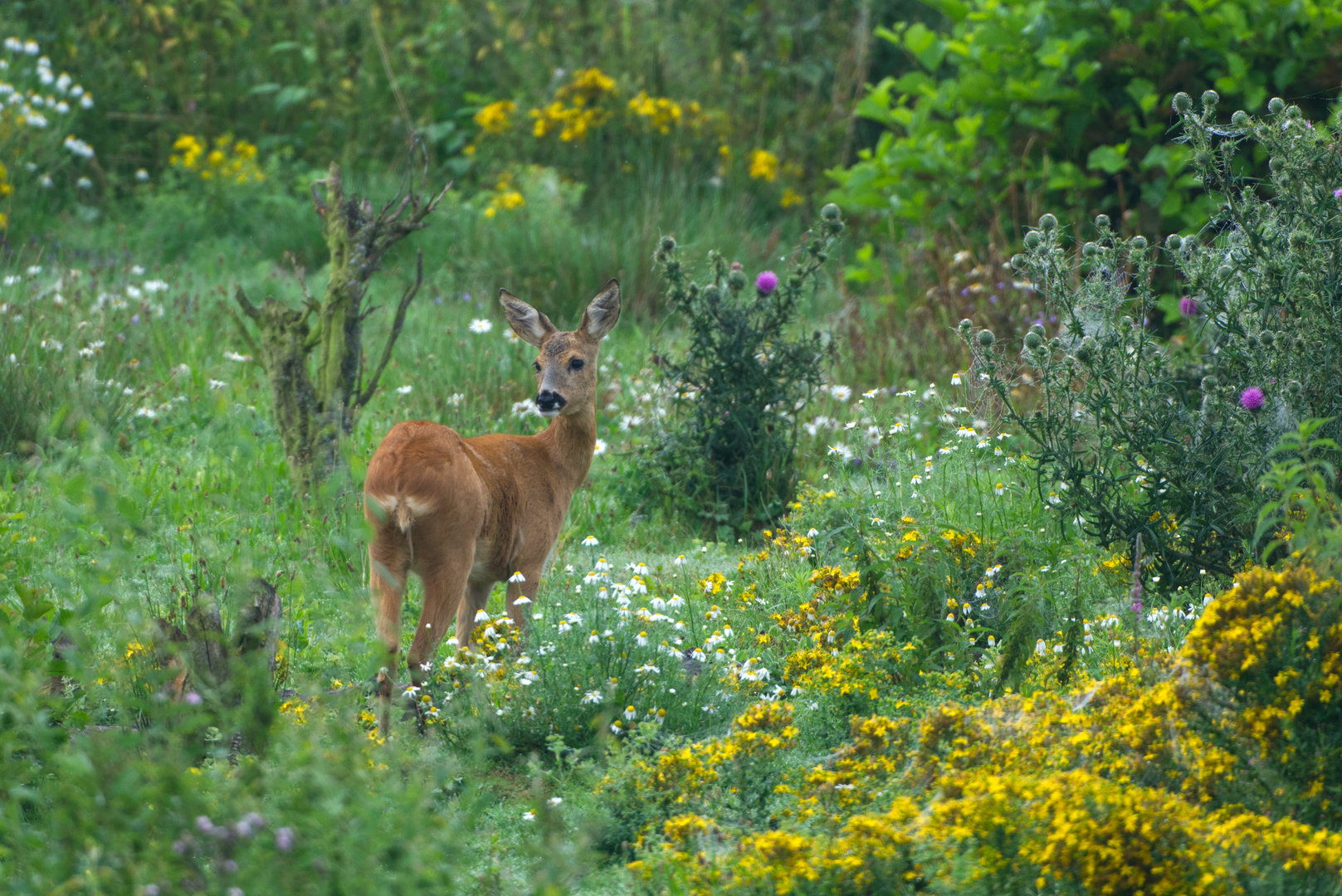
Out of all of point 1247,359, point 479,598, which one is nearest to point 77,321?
point 479,598

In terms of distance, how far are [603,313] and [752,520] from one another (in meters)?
1.61

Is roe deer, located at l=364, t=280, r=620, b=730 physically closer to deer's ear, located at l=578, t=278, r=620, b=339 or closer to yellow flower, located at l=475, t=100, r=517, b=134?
deer's ear, located at l=578, t=278, r=620, b=339

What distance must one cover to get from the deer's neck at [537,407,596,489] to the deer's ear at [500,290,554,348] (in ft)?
1.36

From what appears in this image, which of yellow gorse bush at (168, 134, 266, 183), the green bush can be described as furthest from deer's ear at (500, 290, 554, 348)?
yellow gorse bush at (168, 134, 266, 183)

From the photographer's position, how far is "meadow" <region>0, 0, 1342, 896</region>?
9.62ft

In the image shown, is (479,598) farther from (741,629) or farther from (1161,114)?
(1161,114)

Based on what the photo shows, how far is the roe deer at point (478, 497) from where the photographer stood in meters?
4.39

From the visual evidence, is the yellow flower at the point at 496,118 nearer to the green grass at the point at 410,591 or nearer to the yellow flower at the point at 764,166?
the yellow flower at the point at 764,166

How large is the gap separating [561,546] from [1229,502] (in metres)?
3.09

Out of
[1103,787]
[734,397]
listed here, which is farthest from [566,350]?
[1103,787]

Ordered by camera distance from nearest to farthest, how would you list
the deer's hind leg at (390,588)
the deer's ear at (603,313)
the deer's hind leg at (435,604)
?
the deer's hind leg at (390,588)
the deer's hind leg at (435,604)
the deer's ear at (603,313)

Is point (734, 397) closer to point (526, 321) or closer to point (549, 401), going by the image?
point (526, 321)

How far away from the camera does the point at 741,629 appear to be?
5.20 meters

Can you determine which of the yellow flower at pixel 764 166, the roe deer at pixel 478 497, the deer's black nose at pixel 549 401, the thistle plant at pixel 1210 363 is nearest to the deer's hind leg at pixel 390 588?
the roe deer at pixel 478 497
